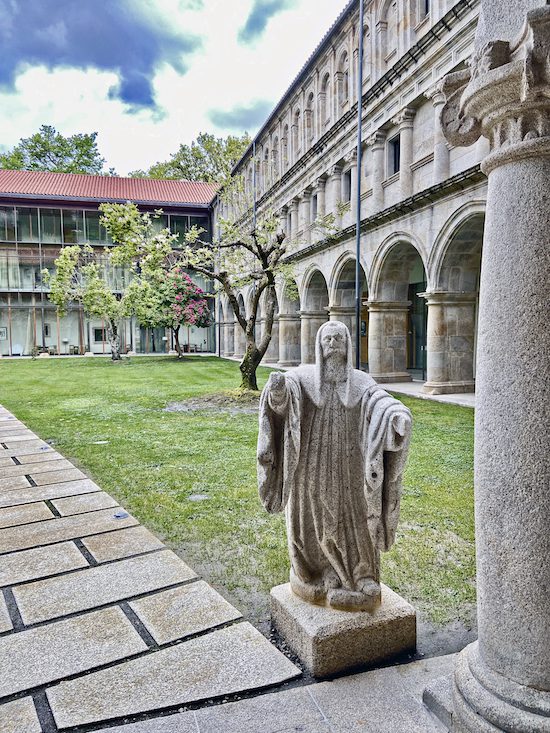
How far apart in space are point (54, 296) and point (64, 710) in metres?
30.0

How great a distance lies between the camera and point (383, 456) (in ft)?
8.82

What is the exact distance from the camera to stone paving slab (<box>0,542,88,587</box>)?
3.90 metres

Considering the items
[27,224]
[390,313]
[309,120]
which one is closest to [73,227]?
[27,224]

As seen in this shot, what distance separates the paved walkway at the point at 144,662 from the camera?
2.47 metres

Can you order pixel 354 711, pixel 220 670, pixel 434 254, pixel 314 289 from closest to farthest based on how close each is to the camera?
pixel 354 711
pixel 220 670
pixel 434 254
pixel 314 289

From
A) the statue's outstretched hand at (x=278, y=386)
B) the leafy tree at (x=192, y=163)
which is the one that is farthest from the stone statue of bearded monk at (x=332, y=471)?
the leafy tree at (x=192, y=163)

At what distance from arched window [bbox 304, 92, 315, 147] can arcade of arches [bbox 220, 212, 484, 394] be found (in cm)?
539

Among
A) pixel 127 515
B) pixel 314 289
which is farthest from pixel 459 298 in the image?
pixel 127 515

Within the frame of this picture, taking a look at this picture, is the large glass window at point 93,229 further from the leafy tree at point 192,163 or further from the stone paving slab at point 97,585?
the stone paving slab at point 97,585

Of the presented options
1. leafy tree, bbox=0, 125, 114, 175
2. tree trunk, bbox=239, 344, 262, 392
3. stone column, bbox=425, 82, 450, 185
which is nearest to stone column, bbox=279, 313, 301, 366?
tree trunk, bbox=239, 344, 262, 392

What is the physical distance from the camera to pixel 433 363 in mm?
13891

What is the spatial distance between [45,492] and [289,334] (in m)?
19.3

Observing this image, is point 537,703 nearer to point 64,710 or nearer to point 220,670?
point 220,670

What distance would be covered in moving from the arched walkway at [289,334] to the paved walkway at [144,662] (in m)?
20.1
